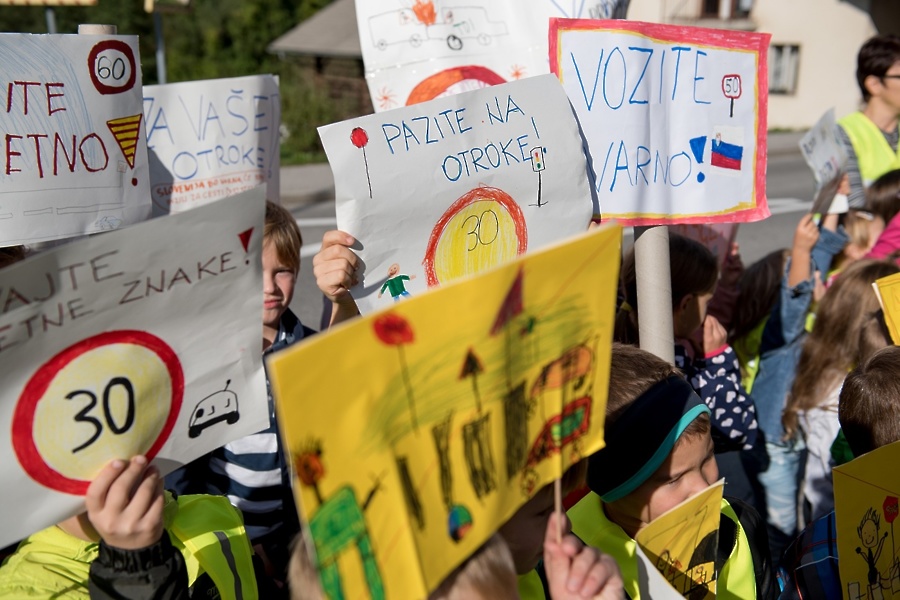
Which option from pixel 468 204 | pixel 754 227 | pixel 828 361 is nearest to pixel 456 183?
pixel 468 204

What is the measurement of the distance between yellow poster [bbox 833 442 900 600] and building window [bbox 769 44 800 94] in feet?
69.2

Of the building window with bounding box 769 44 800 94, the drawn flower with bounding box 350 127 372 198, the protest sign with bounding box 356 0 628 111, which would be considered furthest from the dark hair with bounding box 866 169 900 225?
the building window with bounding box 769 44 800 94

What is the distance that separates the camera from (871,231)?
373cm

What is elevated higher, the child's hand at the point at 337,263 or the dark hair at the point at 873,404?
the child's hand at the point at 337,263

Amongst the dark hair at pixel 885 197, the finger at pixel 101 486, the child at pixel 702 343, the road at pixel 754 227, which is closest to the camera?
the finger at pixel 101 486

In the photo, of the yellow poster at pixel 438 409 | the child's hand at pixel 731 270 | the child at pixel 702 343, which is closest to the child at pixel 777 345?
the child's hand at pixel 731 270

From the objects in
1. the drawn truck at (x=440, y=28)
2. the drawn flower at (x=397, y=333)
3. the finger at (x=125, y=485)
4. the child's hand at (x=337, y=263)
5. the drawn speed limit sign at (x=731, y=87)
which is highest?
the drawn truck at (x=440, y=28)

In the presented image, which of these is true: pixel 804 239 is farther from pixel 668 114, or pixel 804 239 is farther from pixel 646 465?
pixel 646 465

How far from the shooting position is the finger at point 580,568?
4.15 ft

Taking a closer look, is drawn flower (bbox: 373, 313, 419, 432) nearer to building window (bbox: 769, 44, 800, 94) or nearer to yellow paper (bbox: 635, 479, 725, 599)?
yellow paper (bbox: 635, 479, 725, 599)

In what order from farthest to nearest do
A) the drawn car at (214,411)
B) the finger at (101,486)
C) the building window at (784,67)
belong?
the building window at (784,67) < the drawn car at (214,411) < the finger at (101,486)

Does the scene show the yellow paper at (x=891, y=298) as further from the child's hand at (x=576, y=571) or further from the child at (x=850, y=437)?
the child's hand at (x=576, y=571)

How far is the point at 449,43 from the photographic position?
2639 millimetres

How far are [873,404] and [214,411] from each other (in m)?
1.35
